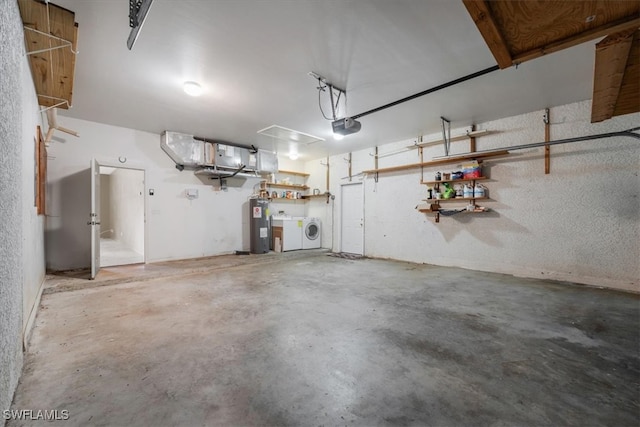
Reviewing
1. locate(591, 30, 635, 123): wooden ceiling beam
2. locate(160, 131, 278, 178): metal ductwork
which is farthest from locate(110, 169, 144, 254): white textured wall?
locate(591, 30, 635, 123): wooden ceiling beam

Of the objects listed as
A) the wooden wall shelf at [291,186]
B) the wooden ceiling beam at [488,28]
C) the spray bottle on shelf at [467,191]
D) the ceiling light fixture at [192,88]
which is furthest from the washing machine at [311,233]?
the wooden ceiling beam at [488,28]

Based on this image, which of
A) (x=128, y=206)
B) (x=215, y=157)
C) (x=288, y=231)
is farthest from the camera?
(x=128, y=206)

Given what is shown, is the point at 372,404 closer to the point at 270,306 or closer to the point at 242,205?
the point at 270,306

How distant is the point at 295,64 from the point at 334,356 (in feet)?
9.61

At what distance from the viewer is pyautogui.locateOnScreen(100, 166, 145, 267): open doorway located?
6091mm

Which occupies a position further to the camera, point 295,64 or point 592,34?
point 295,64

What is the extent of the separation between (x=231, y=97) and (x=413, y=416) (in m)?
4.03

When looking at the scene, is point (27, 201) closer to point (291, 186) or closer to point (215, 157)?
point (215, 157)

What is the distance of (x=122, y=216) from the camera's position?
27.3ft

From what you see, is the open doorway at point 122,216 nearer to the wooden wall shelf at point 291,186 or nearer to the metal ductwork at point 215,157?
the metal ductwork at point 215,157

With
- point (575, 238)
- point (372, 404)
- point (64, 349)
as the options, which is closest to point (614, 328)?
point (575, 238)

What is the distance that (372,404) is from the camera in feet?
4.82

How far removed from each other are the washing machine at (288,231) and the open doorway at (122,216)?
118 inches

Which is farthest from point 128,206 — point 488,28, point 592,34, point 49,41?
point 592,34
